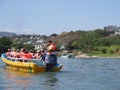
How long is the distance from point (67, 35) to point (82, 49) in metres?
72.1

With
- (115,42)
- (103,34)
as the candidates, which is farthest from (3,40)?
(103,34)

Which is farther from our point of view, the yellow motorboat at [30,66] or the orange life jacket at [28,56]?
the orange life jacket at [28,56]

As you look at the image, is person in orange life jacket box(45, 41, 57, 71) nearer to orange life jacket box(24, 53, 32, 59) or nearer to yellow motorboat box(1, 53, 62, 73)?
yellow motorboat box(1, 53, 62, 73)

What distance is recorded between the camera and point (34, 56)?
27.8 m

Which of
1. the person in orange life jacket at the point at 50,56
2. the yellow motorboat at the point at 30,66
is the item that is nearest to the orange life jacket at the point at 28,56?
the yellow motorboat at the point at 30,66

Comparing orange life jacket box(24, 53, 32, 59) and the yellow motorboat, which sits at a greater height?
orange life jacket box(24, 53, 32, 59)

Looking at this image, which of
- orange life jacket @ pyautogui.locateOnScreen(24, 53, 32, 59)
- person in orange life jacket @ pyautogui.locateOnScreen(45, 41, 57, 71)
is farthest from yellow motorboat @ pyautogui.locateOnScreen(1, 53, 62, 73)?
person in orange life jacket @ pyautogui.locateOnScreen(45, 41, 57, 71)

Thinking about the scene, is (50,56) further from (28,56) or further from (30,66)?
(28,56)

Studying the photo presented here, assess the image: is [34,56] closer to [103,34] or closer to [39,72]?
[39,72]

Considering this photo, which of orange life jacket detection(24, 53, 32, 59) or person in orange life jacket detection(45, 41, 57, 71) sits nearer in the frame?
person in orange life jacket detection(45, 41, 57, 71)

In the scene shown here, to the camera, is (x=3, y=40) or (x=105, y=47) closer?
(x=3, y=40)

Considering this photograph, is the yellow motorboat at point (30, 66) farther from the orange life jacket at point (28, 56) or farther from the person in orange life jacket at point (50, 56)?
the person in orange life jacket at point (50, 56)

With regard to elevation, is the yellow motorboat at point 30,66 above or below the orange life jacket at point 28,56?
below

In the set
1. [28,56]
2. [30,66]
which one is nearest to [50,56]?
[30,66]
